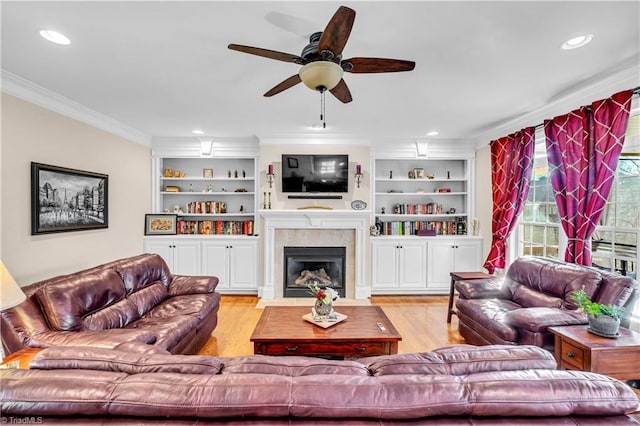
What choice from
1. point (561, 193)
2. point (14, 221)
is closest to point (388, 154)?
point (561, 193)

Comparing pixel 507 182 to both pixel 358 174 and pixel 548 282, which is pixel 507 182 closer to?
pixel 548 282

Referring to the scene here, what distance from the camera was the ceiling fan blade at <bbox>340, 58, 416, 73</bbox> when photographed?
5.83ft

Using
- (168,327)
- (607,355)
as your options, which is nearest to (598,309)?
(607,355)

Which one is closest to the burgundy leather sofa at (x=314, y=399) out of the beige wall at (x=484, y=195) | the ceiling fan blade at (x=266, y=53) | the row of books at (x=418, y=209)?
the ceiling fan blade at (x=266, y=53)

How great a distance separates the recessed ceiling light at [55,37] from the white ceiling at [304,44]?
51 mm

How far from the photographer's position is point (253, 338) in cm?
238

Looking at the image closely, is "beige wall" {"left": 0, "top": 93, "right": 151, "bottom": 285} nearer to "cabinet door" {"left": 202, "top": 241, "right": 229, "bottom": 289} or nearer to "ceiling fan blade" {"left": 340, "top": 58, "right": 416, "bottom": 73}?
"cabinet door" {"left": 202, "top": 241, "right": 229, "bottom": 289}

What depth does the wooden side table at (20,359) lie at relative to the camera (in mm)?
1650

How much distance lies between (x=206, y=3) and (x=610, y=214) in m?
3.73

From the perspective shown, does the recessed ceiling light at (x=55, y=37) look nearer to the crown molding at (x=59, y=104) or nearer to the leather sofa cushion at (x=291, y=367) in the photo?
the crown molding at (x=59, y=104)

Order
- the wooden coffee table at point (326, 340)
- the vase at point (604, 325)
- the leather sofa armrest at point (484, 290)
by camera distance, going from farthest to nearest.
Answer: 1. the leather sofa armrest at point (484, 290)
2. the wooden coffee table at point (326, 340)
3. the vase at point (604, 325)

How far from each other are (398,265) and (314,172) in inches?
79.1

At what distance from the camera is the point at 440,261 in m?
4.87

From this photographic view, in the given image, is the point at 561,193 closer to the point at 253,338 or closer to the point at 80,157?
the point at 253,338
